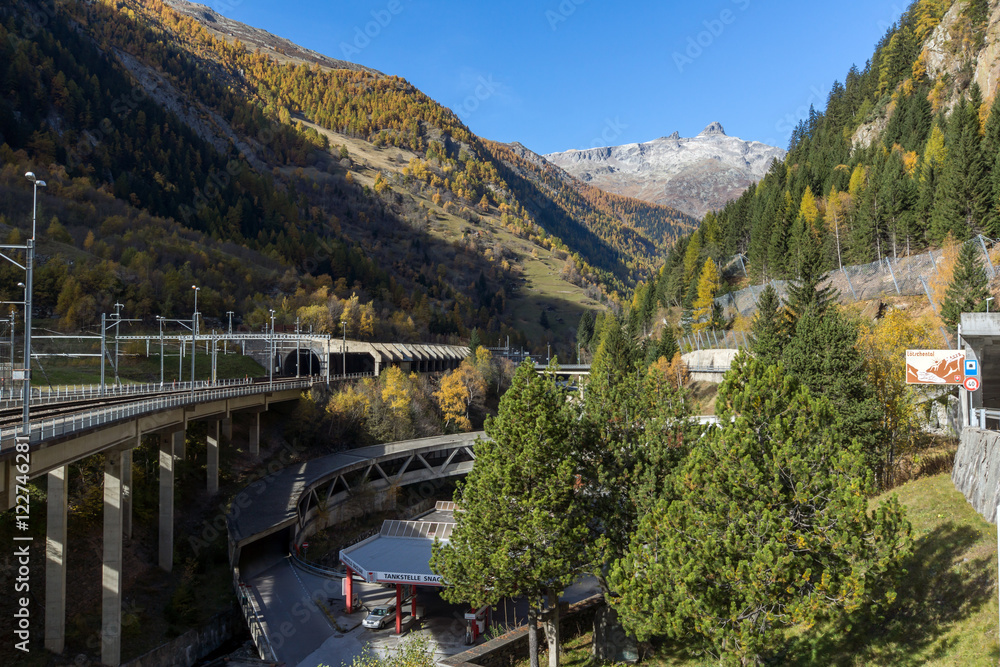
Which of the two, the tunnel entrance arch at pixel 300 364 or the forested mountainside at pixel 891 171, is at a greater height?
the forested mountainside at pixel 891 171

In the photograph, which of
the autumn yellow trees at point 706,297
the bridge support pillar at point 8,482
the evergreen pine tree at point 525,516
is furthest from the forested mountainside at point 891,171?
the bridge support pillar at point 8,482

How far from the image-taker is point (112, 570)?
92.6 ft

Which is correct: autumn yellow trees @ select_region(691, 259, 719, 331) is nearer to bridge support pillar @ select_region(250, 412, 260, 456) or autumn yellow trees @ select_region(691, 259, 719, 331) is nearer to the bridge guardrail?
bridge support pillar @ select_region(250, 412, 260, 456)

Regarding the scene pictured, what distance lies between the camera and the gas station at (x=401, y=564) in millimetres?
31547

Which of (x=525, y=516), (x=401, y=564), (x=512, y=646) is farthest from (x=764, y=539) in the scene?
(x=401, y=564)

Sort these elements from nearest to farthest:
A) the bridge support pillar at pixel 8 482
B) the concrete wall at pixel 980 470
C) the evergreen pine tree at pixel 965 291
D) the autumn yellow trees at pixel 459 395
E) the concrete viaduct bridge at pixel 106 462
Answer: the concrete wall at pixel 980 470
the bridge support pillar at pixel 8 482
the concrete viaduct bridge at pixel 106 462
the evergreen pine tree at pixel 965 291
the autumn yellow trees at pixel 459 395

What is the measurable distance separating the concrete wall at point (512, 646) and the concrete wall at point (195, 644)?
15.3m

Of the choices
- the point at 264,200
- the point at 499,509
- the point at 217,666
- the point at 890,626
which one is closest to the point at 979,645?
the point at 890,626

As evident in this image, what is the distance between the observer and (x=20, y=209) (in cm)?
11112

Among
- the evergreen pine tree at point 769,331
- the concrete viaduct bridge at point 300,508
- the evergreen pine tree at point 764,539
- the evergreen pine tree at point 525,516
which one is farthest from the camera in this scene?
the evergreen pine tree at point 769,331

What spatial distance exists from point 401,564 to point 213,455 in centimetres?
2726

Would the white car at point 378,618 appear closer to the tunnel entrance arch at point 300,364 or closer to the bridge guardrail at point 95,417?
the bridge guardrail at point 95,417

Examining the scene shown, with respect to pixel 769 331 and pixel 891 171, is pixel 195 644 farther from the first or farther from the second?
pixel 891 171

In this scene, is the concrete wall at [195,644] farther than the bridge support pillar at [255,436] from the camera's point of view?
No
